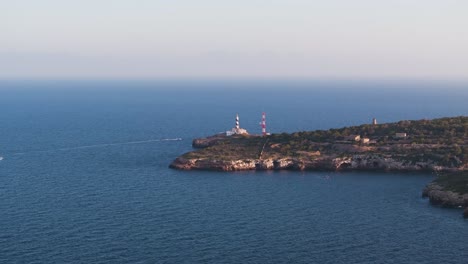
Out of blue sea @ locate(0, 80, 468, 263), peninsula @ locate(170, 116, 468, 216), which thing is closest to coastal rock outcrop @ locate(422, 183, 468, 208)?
blue sea @ locate(0, 80, 468, 263)

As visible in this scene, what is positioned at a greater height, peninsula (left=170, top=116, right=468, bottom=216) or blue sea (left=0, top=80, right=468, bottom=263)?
peninsula (left=170, top=116, right=468, bottom=216)

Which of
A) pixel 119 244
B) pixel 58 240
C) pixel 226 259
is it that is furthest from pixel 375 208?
pixel 58 240

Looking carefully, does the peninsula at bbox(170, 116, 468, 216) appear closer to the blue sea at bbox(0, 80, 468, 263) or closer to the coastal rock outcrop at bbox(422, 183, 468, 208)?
the blue sea at bbox(0, 80, 468, 263)

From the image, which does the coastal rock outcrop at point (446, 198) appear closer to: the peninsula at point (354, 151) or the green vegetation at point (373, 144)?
the peninsula at point (354, 151)

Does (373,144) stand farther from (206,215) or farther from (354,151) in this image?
(206,215)

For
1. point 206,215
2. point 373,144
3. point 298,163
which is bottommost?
point 206,215

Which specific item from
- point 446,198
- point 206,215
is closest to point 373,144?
point 446,198

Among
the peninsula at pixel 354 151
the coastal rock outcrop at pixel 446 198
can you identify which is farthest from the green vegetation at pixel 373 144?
the coastal rock outcrop at pixel 446 198

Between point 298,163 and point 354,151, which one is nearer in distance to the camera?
point 298,163
